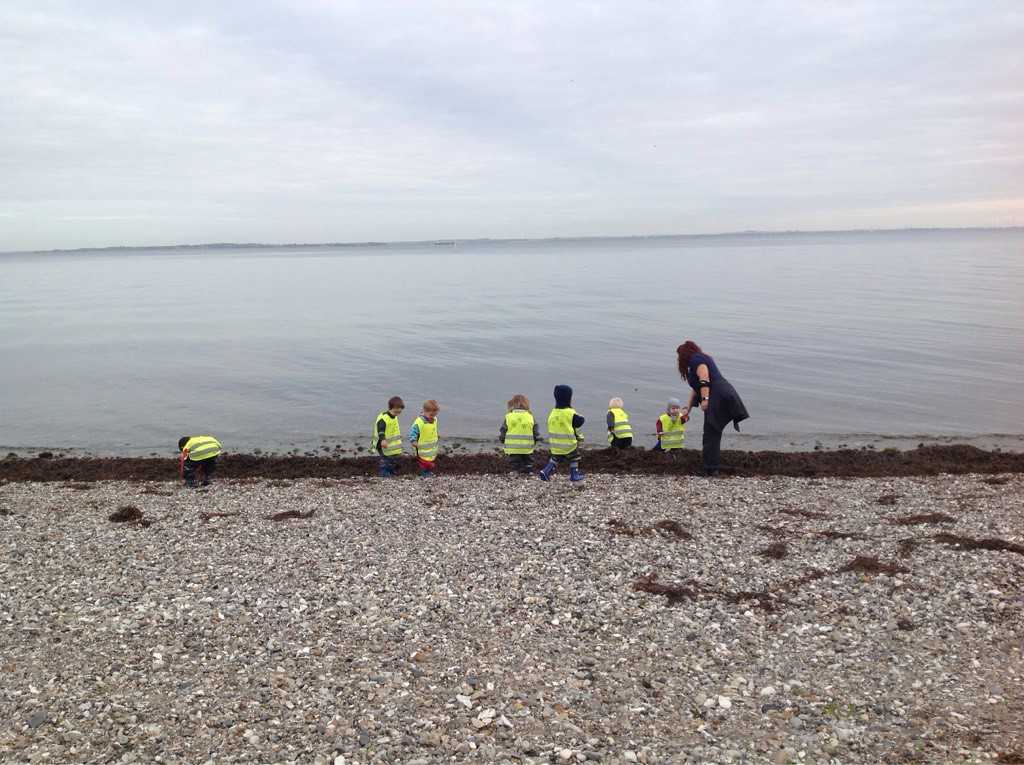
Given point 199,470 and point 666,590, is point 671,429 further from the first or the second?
point 199,470

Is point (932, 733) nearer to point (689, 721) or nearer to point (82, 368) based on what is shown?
point (689, 721)

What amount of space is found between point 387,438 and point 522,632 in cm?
902

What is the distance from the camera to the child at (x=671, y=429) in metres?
18.0

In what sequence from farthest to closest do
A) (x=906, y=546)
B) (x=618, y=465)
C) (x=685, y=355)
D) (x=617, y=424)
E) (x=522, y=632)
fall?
1. (x=617, y=424)
2. (x=618, y=465)
3. (x=685, y=355)
4. (x=906, y=546)
5. (x=522, y=632)

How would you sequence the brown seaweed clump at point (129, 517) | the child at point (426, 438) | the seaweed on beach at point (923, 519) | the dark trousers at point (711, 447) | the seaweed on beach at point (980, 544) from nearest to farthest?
the seaweed on beach at point (980, 544) → the seaweed on beach at point (923, 519) → the brown seaweed clump at point (129, 517) → the dark trousers at point (711, 447) → the child at point (426, 438)

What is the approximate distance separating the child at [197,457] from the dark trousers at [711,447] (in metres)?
10.8

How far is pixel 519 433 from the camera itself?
1628cm

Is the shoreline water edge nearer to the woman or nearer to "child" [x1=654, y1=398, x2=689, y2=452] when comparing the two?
"child" [x1=654, y1=398, x2=689, y2=452]

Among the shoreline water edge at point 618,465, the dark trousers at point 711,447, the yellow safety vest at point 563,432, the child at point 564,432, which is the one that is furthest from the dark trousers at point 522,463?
the dark trousers at point 711,447

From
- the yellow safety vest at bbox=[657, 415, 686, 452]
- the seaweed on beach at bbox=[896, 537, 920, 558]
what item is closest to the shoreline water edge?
the yellow safety vest at bbox=[657, 415, 686, 452]

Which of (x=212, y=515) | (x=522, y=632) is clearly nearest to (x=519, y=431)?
(x=212, y=515)

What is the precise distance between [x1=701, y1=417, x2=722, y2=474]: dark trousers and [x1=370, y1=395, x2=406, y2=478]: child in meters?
6.73

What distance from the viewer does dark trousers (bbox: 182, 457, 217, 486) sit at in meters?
16.6

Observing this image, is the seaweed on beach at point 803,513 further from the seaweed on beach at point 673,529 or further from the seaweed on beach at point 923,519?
the seaweed on beach at point 673,529
